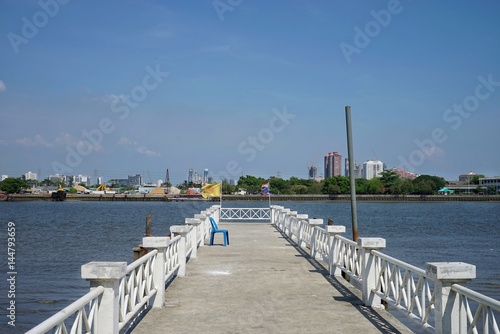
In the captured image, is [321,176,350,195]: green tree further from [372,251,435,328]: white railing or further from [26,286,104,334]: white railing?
[26,286,104,334]: white railing

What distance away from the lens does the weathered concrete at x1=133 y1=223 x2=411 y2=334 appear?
8.29 meters

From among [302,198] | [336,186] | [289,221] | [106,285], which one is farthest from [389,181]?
[106,285]

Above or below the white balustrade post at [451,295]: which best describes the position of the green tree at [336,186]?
above

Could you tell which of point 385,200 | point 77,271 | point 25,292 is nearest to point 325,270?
point 25,292

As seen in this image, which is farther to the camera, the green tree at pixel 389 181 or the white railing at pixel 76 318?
the green tree at pixel 389 181

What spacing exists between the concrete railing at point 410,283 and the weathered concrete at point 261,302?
0.33 metres

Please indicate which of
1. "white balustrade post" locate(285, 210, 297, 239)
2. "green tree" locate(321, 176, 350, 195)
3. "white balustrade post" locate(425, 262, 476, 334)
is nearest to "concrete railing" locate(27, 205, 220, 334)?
"white balustrade post" locate(425, 262, 476, 334)

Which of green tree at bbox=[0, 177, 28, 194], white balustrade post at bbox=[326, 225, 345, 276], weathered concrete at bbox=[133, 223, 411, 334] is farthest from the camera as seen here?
green tree at bbox=[0, 177, 28, 194]

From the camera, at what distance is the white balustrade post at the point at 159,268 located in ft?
31.5

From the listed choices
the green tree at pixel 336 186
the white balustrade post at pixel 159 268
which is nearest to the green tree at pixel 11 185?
the green tree at pixel 336 186

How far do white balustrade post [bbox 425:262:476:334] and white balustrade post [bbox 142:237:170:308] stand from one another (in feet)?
15.8

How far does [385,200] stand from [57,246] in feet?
498

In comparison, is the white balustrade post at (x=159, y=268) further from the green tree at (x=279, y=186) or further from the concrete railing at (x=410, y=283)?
the green tree at (x=279, y=186)

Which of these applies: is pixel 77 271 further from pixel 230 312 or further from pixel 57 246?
pixel 230 312
